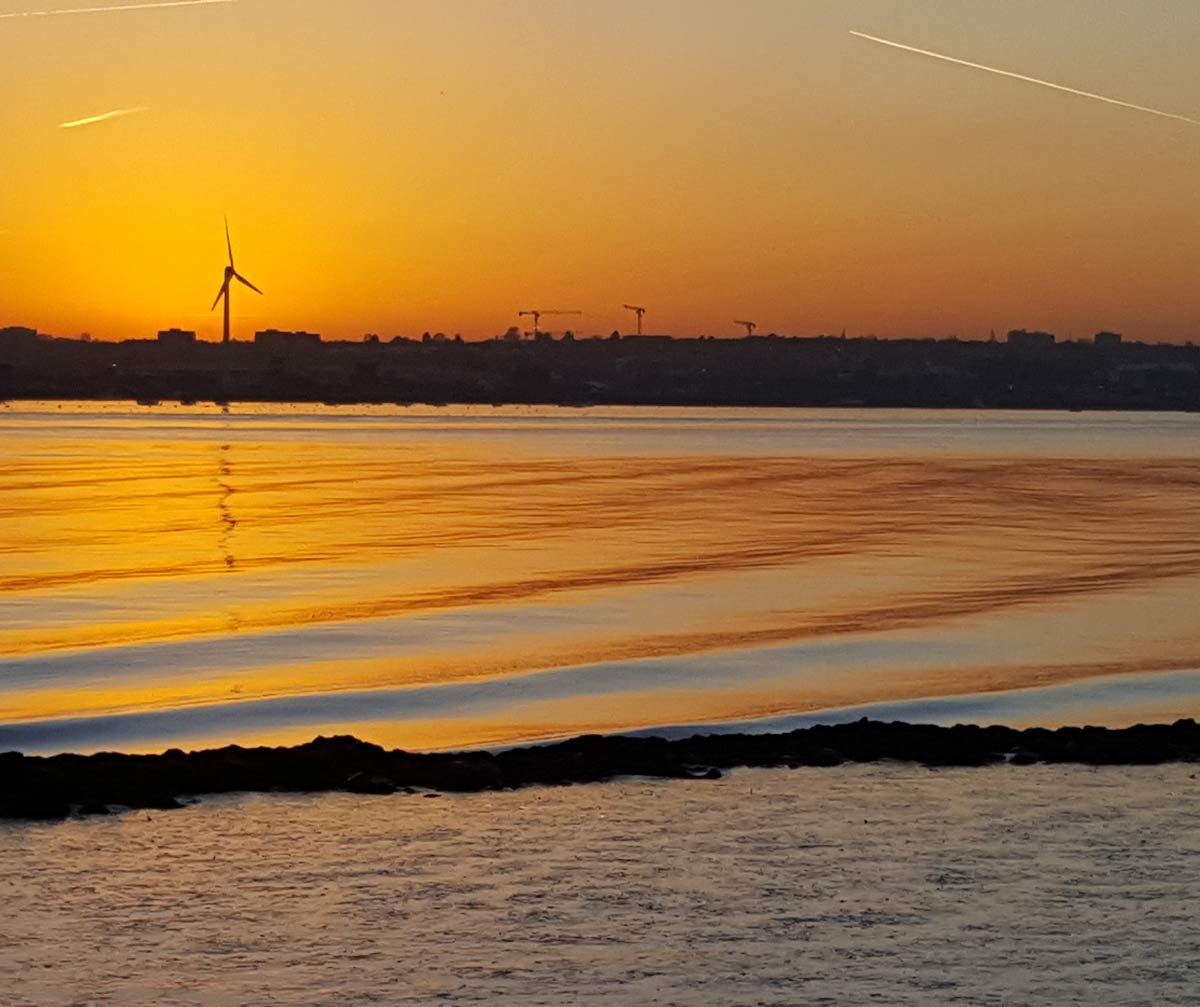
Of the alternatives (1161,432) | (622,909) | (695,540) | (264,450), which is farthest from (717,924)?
(1161,432)

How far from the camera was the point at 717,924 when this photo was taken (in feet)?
25.5

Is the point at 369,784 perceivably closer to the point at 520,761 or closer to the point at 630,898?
the point at 520,761

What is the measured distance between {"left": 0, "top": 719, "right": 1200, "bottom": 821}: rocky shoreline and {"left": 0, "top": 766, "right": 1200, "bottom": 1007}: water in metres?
0.31

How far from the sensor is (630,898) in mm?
8156

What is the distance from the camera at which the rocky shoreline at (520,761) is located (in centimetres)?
1011

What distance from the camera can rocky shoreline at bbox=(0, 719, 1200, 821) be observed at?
10109 mm

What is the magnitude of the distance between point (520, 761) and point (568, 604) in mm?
8329

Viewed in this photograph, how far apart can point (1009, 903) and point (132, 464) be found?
44171 millimetres

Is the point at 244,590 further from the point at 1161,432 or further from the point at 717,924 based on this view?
the point at 1161,432

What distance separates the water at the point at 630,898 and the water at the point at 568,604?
2.55 meters

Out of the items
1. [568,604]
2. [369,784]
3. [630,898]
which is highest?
[568,604]

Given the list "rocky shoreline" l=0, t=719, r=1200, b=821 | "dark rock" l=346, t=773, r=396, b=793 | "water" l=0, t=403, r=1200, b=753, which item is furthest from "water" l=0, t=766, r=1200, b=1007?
"water" l=0, t=403, r=1200, b=753

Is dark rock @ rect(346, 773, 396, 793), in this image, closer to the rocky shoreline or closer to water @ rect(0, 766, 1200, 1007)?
the rocky shoreline

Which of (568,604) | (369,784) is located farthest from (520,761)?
(568,604)
